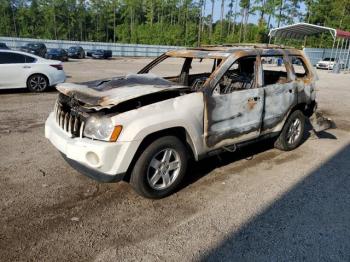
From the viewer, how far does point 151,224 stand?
11.7ft

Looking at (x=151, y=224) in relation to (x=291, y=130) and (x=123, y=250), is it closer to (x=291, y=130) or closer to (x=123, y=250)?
(x=123, y=250)

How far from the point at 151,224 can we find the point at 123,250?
50 centimetres

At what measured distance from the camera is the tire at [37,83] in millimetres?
10883

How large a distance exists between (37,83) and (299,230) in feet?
32.0

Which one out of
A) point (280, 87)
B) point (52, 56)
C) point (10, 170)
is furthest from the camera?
point (52, 56)

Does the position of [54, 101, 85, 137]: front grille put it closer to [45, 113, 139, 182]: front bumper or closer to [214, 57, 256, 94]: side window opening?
[45, 113, 139, 182]: front bumper

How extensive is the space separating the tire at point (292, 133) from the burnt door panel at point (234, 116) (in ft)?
2.79

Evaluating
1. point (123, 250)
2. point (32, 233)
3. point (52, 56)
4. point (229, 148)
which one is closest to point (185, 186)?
point (229, 148)

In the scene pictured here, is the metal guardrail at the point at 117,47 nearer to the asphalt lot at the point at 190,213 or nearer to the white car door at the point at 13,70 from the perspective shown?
the white car door at the point at 13,70

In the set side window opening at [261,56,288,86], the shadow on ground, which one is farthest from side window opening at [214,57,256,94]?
the shadow on ground

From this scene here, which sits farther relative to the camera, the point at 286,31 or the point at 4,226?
the point at 286,31

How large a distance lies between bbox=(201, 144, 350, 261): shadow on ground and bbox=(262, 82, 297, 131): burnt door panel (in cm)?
113

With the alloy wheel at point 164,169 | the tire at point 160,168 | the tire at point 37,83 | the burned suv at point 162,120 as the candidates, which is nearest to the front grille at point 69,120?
the burned suv at point 162,120

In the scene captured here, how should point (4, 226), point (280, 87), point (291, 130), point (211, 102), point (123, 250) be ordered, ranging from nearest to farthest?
point (123, 250)
point (4, 226)
point (211, 102)
point (280, 87)
point (291, 130)
